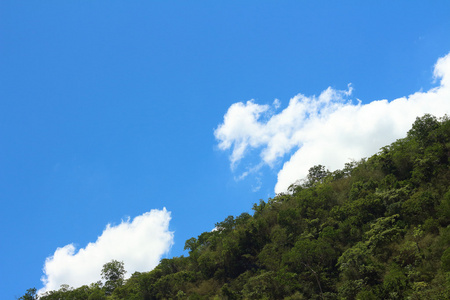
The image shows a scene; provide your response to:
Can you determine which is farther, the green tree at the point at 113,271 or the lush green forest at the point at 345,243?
the green tree at the point at 113,271

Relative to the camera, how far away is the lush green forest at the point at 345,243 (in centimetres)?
2944

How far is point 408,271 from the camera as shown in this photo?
92.1 ft

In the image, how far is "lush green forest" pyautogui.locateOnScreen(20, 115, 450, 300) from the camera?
96.6 ft

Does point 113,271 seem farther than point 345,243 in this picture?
Yes

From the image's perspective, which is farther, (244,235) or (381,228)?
(244,235)

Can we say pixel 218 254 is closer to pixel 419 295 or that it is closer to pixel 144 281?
pixel 144 281

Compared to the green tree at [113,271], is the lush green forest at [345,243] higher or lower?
lower

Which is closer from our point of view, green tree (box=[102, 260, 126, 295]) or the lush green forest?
the lush green forest

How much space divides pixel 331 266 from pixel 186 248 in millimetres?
33582

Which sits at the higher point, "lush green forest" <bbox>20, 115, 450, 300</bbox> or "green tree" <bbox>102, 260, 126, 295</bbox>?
"green tree" <bbox>102, 260, 126, 295</bbox>

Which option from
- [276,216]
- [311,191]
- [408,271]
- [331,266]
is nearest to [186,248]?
[276,216]

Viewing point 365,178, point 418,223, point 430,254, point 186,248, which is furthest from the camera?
point 186,248

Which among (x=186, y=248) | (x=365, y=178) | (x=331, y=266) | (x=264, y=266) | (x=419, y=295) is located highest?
(x=186, y=248)

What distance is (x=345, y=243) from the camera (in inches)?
1547
